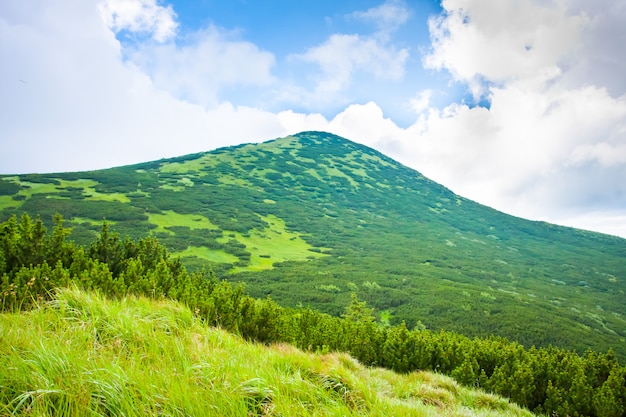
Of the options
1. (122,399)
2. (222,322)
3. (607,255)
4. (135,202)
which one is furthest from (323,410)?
(607,255)

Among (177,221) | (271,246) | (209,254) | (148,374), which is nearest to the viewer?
(148,374)

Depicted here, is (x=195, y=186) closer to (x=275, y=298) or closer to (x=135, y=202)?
(x=135, y=202)

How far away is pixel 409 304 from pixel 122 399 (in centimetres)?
2115

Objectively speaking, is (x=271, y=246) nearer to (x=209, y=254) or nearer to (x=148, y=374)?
(x=209, y=254)

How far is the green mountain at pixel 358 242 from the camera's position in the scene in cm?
2105

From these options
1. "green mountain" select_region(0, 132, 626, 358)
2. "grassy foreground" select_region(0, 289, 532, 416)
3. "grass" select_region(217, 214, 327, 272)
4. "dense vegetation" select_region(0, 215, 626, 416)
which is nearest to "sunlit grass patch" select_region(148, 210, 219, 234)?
"green mountain" select_region(0, 132, 626, 358)

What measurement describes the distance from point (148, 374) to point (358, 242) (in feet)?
132

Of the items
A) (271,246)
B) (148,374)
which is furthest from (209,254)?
(148,374)

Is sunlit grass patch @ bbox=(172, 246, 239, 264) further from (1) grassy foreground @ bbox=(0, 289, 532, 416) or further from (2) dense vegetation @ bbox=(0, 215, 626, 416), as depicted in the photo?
(1) grassy foreground @ bbox=(0, 289, 532, 416)

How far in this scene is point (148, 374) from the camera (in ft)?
8.78

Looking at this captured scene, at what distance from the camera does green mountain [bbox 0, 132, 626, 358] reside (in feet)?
69.1

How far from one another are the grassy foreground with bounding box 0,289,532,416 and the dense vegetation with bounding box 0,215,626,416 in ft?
0.68

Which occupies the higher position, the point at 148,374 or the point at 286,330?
the point at 148,374

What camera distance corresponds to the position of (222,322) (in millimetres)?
6336
